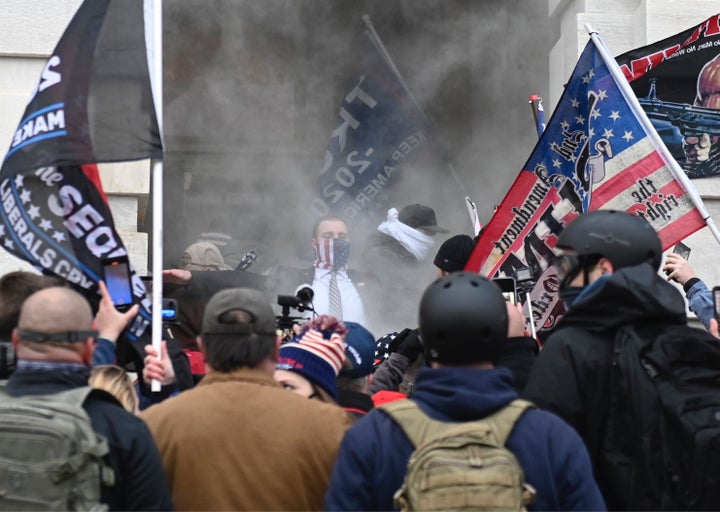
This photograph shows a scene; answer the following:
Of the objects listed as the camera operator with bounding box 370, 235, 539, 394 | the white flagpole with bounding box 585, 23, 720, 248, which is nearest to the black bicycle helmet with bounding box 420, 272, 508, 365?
the camera operator with bounding box 370, 235, 539, 394

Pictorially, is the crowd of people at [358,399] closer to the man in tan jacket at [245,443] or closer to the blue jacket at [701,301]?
the man in tan jacket at [245,443]

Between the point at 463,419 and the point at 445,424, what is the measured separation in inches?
2.2

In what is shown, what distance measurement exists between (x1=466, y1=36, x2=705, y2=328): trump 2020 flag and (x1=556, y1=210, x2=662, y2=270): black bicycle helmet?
4.77 ft

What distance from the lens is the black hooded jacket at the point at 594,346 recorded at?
3598mm

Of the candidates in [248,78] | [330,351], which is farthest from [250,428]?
[248,78]

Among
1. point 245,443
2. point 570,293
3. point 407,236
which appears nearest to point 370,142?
point 407,236

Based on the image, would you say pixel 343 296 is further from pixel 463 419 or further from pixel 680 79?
pixel 463 419

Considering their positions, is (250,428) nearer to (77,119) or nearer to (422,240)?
(77,119)

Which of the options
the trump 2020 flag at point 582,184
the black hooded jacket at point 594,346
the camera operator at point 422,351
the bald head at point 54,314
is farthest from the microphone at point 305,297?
the bald head at point 54,314

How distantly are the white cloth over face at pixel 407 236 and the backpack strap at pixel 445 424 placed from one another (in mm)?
4609

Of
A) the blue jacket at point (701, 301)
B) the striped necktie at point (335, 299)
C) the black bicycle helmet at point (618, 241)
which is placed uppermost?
the black bicycle helmet at point (618, 241)

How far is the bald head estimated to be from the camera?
335 centimetres

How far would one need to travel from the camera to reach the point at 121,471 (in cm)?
324

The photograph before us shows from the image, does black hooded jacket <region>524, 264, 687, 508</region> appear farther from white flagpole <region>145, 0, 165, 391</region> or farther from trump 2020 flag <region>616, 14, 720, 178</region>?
trump 2020 flag <region>616, 14, 720, 178</region>
